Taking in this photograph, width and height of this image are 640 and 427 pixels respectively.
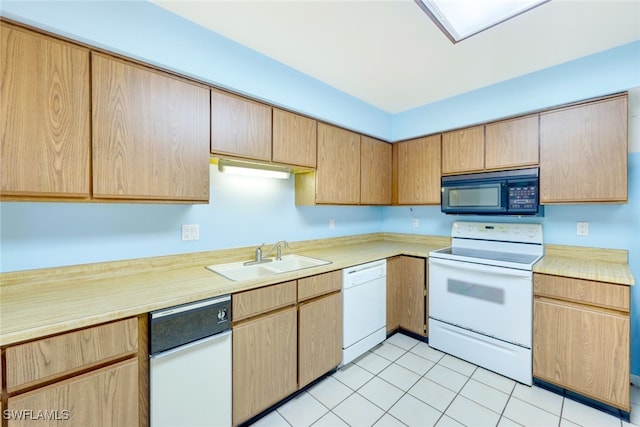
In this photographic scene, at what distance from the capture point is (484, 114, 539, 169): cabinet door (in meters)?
2.16

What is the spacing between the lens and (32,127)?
1160mm

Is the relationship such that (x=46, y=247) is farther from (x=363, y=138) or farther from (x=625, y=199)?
(x=625, y=199)

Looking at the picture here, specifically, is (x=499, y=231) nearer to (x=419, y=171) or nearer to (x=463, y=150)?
(x=463, y=150)

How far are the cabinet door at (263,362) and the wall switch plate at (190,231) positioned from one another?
76 centimetres

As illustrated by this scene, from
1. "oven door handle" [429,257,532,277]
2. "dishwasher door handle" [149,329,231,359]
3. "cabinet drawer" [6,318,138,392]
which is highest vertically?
"oven door handle" [429,257,532,277]

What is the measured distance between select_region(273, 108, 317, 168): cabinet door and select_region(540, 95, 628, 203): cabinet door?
187cm

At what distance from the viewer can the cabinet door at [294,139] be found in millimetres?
2039

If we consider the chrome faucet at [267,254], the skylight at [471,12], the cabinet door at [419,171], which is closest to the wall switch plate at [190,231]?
the chrome faucet at [267,254]

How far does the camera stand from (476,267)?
2164mm

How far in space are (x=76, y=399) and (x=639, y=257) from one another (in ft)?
11.4

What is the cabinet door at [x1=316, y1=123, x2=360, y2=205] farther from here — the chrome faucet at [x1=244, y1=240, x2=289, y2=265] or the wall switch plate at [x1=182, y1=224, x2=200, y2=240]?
the wall switch plate at [x1=182, y1=224, x2=200, y2=240]

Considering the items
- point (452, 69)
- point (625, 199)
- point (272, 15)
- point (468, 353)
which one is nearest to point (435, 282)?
point (468, 353)

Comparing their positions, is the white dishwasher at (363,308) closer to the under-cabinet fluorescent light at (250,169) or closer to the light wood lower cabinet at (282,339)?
the light wood lower cabinet at (282,339)

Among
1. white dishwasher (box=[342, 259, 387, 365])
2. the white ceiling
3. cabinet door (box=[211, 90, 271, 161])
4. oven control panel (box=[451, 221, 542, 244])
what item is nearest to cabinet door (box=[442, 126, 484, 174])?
the white ceiling
